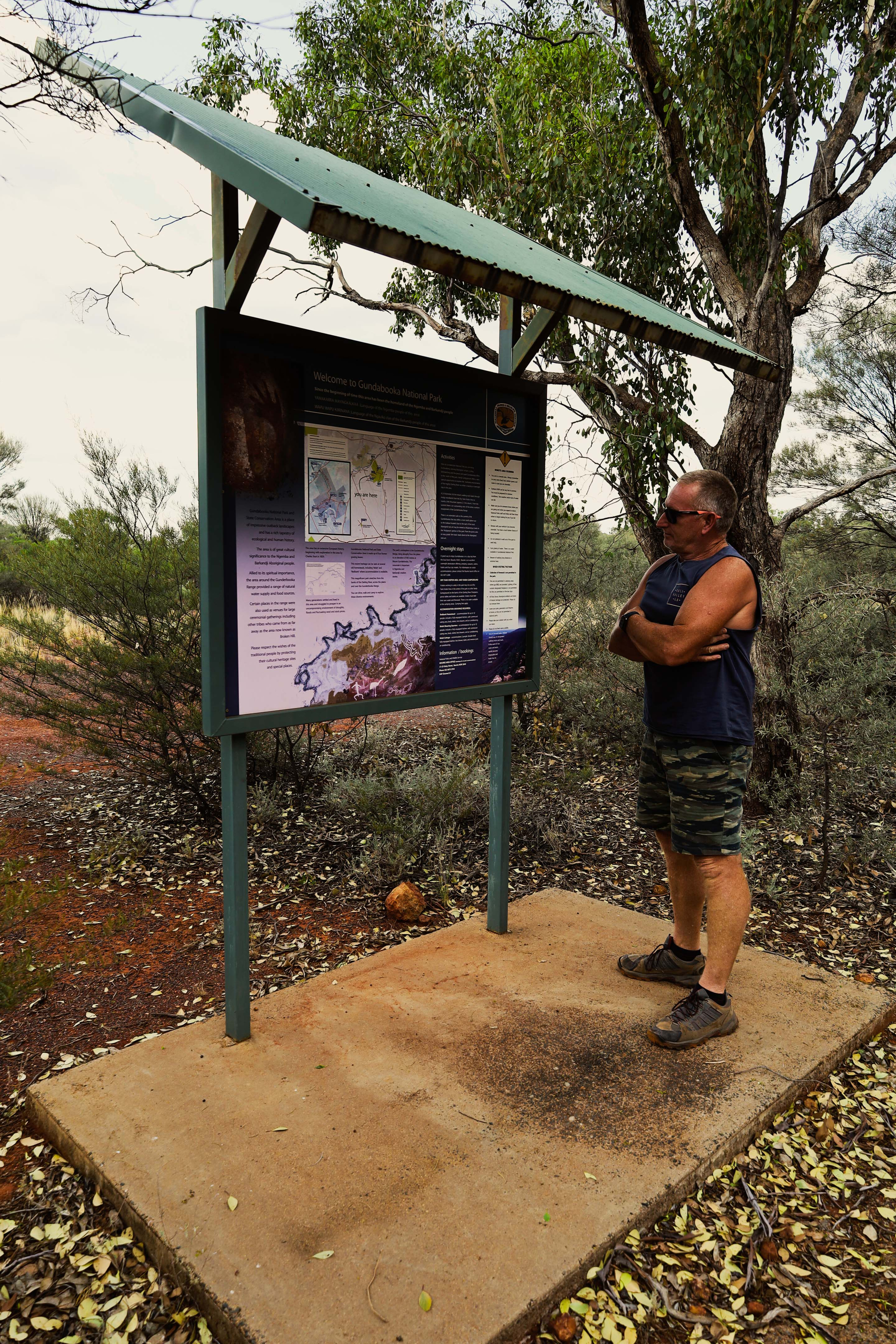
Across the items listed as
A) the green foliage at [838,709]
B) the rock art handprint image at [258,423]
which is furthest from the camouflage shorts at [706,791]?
the green foliage at [838,709]

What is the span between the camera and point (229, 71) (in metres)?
9.01

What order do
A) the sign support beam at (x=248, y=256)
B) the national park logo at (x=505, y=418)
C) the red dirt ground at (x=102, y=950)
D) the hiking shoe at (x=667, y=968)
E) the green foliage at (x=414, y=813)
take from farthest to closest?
Answer: 1. the green foliage at (x=414, y=813)
2. the national park logo at (x=505, y=418)
3. the hiking shoe at (x=667, y=968)
4. the red dirt ground at (x=102, y=950)
5. the sign support beam at (x=248, y=256)

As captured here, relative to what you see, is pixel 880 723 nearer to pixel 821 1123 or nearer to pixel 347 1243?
pixel 821 1123

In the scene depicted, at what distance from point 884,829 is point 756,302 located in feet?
11.3

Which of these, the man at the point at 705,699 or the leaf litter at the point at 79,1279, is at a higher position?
the man at the point at 705,699

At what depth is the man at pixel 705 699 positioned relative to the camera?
2732mm

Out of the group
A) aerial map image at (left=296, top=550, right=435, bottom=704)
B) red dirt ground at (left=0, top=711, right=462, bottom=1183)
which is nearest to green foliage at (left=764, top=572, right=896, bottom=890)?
red dirt ground at (left=0, top=711, right=462, bottom=1183)

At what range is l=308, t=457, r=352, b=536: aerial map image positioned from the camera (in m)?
2.72

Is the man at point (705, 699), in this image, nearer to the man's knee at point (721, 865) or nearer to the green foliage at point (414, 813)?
the man's knee at point (721, 865)

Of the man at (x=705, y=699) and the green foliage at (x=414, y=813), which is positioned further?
the green foliage at (x=414, y=813)

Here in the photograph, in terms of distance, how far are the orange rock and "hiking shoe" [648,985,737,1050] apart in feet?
5.31

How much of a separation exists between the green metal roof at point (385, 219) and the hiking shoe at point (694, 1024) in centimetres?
236

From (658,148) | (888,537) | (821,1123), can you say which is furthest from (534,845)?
(888,537)

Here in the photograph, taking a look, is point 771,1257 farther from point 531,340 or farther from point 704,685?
point 531,340
